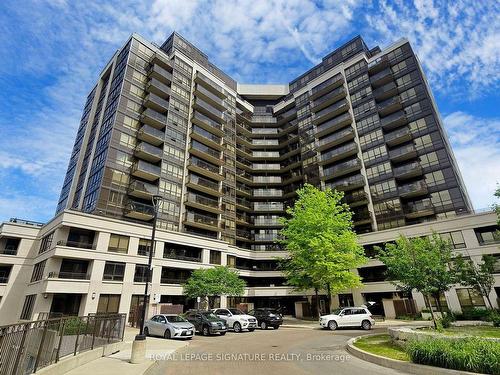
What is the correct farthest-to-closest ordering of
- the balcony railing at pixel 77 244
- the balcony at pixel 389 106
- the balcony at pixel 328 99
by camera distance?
1. the balcony at pixel 328 99
2. the balcony at pixel 389 106
3. the balcony railing at pixel 77 244

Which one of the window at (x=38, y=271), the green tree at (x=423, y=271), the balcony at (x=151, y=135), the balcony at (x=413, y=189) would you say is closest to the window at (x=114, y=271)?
the window at (x=38, y=271)

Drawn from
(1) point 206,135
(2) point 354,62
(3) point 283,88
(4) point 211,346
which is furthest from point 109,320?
(3) point 283,88

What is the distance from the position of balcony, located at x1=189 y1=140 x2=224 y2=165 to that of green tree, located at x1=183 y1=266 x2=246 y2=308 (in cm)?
2206

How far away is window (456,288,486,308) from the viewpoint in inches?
1387

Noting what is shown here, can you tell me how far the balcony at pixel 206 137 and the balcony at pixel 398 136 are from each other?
101 ft

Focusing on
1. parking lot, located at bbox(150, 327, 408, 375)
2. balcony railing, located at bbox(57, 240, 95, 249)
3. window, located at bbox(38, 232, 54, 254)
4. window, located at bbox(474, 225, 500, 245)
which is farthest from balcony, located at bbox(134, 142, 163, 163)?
window, located at bbox(474, 225, 500, 245)

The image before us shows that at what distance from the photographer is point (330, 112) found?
6125 cm

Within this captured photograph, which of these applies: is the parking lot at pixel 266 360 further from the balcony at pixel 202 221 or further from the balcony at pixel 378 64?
the balcony at pixel 378 64

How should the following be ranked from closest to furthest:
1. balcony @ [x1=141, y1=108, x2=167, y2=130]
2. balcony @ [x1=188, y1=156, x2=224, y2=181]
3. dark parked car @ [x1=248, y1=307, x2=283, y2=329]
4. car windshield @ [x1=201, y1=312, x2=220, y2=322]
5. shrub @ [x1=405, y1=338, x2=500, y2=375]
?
shrub @ [x1=405, y1=338, x2=500, y2=375] < car windshield @ [x1=201, y1=312, x2=220, y2=322] < dark parked car @ [x1=248, y1=307, x2=283, y2=329] < balcony @ [x1=141, y1=108, x2=167, y2=130] < balcony @ [x1=188, y1=156, x2=224, y2=181]

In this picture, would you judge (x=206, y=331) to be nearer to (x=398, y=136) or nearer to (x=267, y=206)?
(x=267, y=206)

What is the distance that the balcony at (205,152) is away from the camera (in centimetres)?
5328

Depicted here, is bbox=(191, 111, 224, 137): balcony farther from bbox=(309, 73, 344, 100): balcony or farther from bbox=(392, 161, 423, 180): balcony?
bbox=(392, 161, 423, 180): balcony

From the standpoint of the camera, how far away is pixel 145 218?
4253 cm

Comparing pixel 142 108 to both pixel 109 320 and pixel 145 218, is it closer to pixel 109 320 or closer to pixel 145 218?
pixel 145 218
